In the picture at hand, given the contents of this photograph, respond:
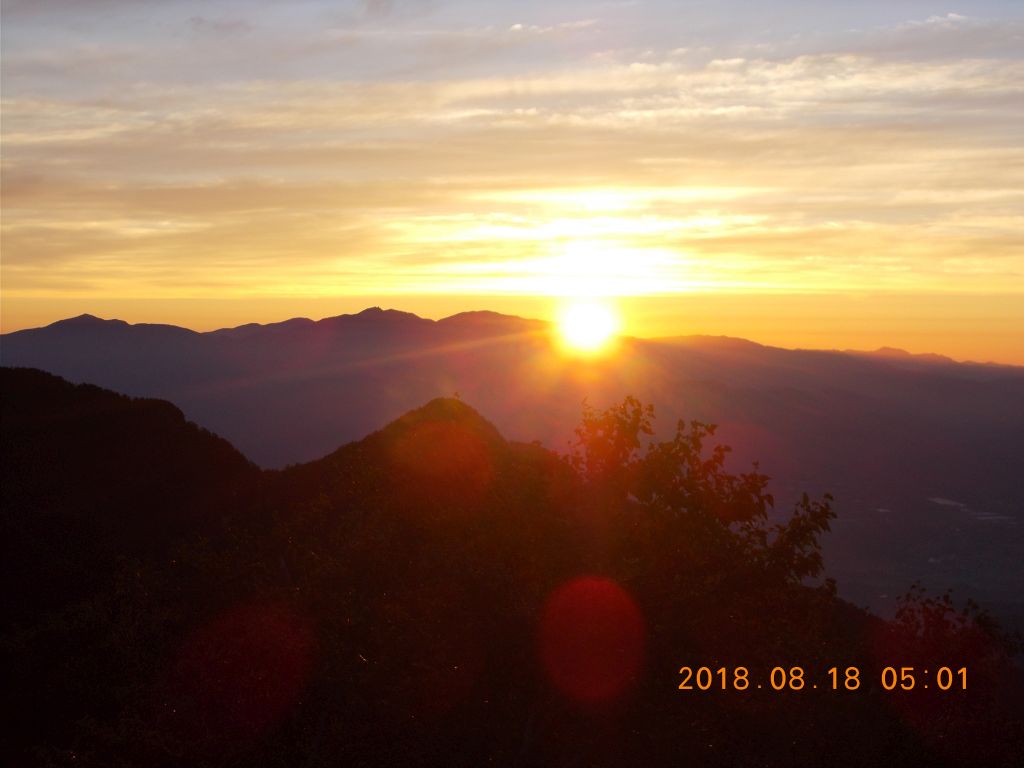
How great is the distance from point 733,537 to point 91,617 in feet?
46.5

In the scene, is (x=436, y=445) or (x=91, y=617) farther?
(x=436, y=445)

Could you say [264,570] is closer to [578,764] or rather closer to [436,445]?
[578,764]

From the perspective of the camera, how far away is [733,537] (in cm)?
2278

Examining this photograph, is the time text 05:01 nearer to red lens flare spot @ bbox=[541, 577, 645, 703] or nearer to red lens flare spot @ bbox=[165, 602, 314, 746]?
red lens flare spot @ bbox=[541, 577, 645, 703]

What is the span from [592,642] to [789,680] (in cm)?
379

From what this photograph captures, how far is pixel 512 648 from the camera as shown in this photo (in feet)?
61.7

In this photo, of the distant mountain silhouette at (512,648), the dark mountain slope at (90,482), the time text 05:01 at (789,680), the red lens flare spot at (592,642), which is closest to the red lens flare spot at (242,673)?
the distant mountain silhouette at (512,648)

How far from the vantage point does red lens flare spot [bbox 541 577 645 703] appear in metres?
18.0

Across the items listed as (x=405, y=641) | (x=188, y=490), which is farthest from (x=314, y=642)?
(x=188, y=490)

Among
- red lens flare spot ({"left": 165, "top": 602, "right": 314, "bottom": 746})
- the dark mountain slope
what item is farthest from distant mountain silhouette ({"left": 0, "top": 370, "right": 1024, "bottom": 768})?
the dark mountain slope

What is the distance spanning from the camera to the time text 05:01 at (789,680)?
18109mm

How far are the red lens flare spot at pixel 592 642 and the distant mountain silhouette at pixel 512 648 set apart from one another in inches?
1.8

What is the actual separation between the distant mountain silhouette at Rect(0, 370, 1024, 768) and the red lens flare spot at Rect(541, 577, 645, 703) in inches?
1.8

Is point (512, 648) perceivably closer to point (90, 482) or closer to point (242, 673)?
point (242, 673)
